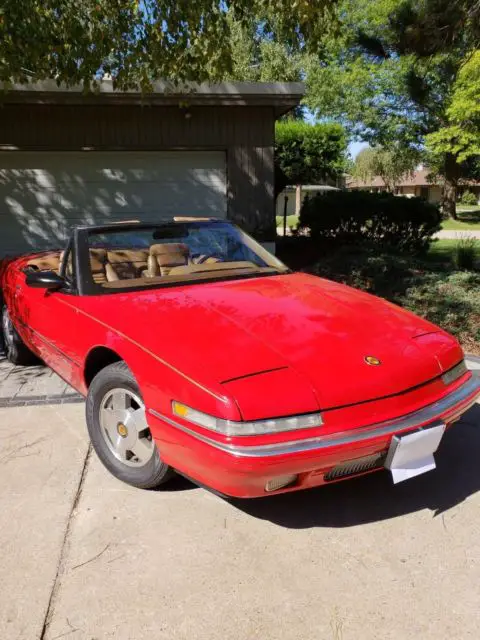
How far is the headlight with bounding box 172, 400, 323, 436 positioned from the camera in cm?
232

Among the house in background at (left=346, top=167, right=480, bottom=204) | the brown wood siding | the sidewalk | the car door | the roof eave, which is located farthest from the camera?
the house in background at (left=346, top=167, right=480, bottom=204)

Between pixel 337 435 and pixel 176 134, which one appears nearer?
pixel 337 435

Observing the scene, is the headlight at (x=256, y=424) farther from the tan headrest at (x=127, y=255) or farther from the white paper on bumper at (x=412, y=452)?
the tan headrest at (x=127, y=255)

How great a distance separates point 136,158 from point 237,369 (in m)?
7.46

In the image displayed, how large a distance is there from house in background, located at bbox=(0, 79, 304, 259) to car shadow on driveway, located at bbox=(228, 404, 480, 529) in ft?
22.0

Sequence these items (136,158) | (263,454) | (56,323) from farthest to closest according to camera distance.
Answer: (136,158) < (56,323) < (263,454)

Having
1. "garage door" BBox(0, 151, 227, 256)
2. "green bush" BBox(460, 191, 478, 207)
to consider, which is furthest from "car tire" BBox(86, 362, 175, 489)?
"green bush" BBox(460, 191, 478, 207)

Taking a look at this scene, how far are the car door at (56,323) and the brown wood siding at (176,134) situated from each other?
5125 mm

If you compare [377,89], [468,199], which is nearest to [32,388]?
[377,89]

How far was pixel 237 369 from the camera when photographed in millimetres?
2492

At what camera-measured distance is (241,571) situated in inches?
95.3

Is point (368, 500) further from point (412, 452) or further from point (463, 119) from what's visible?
point (463, 119)

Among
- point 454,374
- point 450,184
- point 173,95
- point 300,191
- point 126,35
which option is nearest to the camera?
point 454,374

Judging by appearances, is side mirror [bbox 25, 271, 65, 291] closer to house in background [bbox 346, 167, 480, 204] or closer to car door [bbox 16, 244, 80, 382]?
car door [bbox 16, 244, 80, 382]
